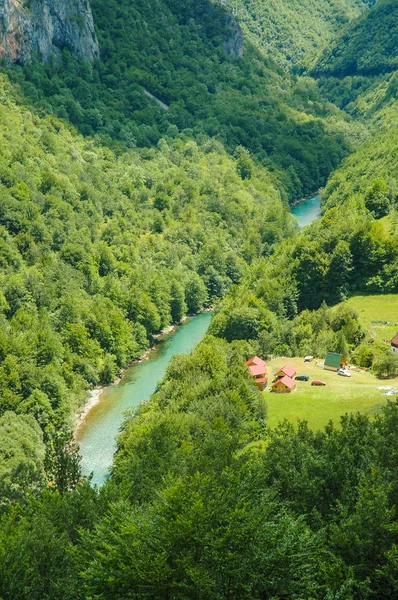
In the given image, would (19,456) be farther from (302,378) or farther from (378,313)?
(378,313)

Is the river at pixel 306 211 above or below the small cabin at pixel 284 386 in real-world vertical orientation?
above

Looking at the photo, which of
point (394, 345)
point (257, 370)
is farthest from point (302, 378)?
point (394, 345)

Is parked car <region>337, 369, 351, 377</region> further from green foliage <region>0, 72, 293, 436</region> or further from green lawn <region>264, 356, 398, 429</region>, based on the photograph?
green foliage <region>0, 72, 293, 436</region>

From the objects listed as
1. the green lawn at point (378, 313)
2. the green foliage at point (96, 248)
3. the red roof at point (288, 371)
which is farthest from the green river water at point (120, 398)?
the green lawn at point (378, 313)

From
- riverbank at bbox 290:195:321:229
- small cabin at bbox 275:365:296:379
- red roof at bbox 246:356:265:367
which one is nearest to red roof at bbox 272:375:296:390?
small cabin at bbox 275:365:296:379

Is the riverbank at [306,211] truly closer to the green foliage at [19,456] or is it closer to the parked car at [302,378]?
the parked car at [302,378]

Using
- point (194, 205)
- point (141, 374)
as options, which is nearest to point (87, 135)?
point (194, 205)
